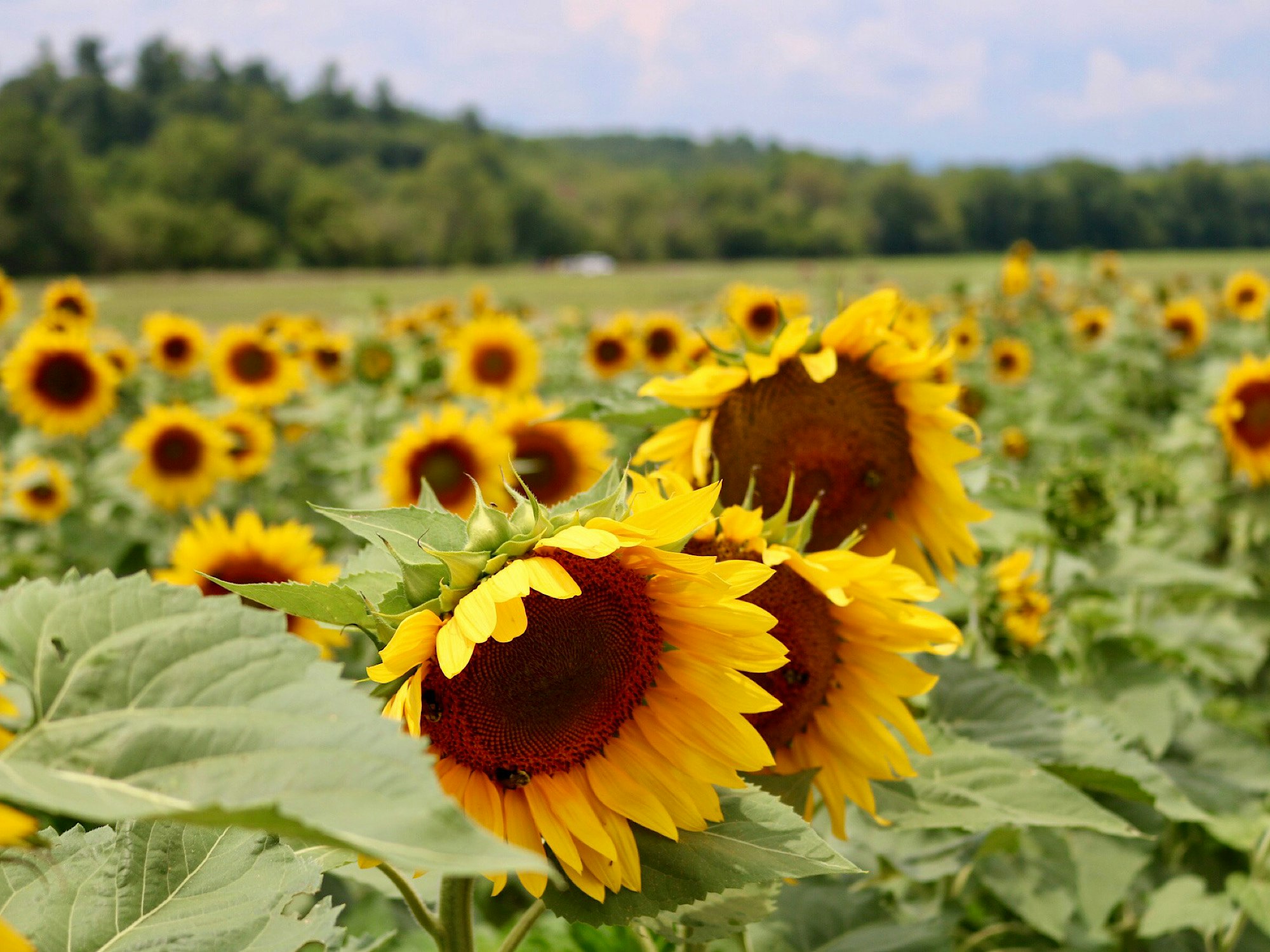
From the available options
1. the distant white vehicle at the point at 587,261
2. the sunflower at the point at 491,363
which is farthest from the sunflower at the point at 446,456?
the distant white vehicle at the point at 587,261

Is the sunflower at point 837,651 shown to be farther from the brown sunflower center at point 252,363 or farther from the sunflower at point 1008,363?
the sunflower at point 1008,363

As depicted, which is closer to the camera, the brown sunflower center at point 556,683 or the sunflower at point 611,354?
the brown sunflower center at point 556,683

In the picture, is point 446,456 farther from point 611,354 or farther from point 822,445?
point 611,354

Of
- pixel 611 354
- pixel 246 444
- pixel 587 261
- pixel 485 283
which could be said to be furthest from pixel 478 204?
pixel 246 444

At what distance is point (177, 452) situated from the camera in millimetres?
4973

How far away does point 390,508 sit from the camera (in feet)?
3.56

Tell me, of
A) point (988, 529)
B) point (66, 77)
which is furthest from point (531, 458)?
point (66, 77)

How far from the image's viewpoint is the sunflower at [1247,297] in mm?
8094

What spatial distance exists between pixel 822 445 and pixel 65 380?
5.04 metres

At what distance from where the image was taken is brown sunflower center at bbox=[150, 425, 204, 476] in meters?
4.95

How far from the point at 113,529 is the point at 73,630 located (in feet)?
16.2

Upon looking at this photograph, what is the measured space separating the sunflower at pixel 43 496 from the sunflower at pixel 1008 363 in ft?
21.3

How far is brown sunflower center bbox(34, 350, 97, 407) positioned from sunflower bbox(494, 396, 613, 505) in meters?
2.67

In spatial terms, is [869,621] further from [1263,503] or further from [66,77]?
[66,77]
